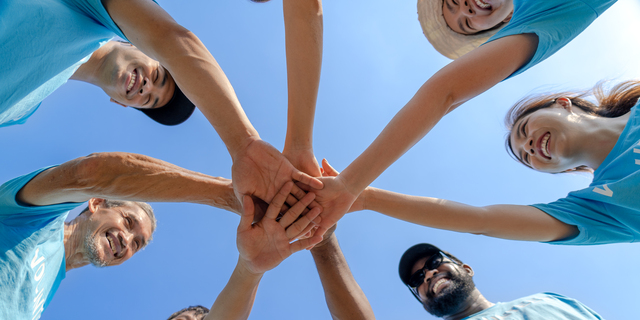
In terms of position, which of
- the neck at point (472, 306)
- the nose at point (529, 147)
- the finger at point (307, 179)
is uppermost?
the nose at point (529, 147)

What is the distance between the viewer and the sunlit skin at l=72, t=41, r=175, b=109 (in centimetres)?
360

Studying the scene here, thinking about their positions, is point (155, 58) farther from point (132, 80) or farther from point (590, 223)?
point (590, 223)

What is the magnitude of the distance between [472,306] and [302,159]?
2.59 meters

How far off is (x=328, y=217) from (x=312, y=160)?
17.7 inches

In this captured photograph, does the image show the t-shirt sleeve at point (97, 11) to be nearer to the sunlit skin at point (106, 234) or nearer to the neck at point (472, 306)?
the sunlit skin at point (106, 234)

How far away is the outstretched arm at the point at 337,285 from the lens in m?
2.99

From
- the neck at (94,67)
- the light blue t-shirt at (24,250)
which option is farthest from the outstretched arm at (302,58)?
the neck at (94,67)

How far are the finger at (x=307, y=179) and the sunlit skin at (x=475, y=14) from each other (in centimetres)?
228

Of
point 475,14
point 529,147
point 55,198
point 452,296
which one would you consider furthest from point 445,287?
point 55,198

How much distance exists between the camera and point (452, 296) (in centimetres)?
365

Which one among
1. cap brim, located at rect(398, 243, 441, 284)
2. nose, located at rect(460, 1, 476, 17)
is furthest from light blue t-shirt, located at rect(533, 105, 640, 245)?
cap brim, located at rect(398, 243, 441, 284)

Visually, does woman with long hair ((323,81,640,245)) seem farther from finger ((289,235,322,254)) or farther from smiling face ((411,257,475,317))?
smiling face ((411,257,475,317))

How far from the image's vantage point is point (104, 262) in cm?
356

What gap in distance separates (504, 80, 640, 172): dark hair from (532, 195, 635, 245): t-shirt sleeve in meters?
0.78
